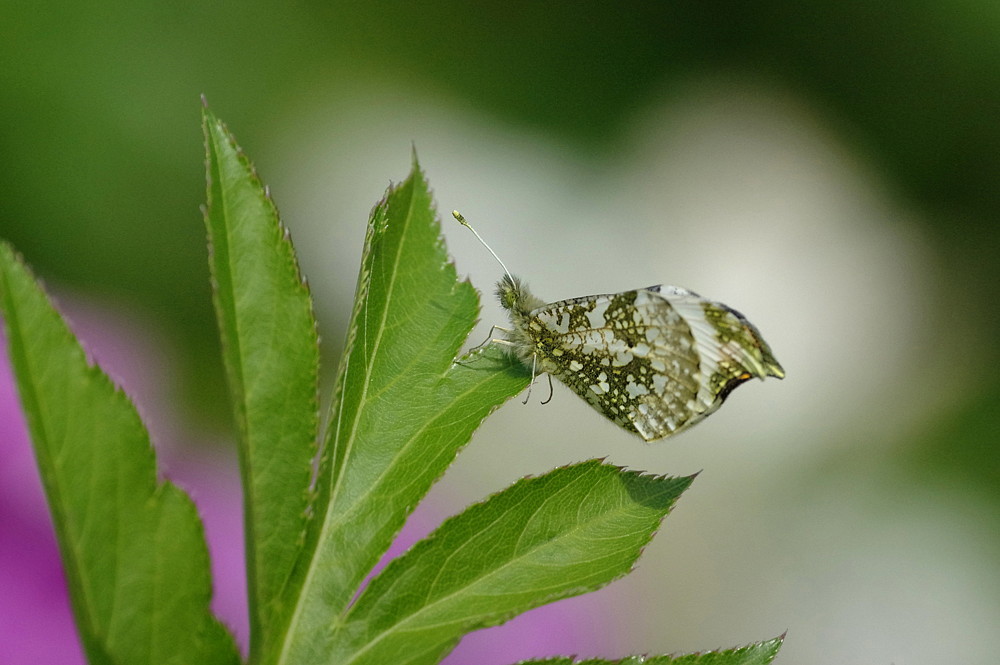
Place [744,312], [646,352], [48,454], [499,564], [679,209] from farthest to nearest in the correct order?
[679,209]
[744,312]
[646,352]
[499,564]
[48,454]

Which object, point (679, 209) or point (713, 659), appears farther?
point (679, 209)

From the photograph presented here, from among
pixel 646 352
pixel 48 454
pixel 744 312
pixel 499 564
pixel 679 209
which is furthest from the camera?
pixel 679 209

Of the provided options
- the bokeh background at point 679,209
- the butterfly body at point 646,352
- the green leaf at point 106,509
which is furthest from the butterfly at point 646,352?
the bokeh background at point 679,209

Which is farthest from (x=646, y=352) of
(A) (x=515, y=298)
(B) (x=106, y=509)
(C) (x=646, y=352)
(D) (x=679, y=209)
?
(D) (x=679, y=209)

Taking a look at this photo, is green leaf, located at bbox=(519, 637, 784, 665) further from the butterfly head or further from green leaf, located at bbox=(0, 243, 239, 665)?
the butterfly head

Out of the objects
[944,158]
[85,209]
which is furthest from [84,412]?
[944,158]

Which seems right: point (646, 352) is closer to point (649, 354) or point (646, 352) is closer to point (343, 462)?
point (649, 354)

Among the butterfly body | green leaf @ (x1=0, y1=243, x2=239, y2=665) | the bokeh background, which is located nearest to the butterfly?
the butterfly body

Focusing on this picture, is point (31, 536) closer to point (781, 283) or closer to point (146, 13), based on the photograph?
point (146, 13)
